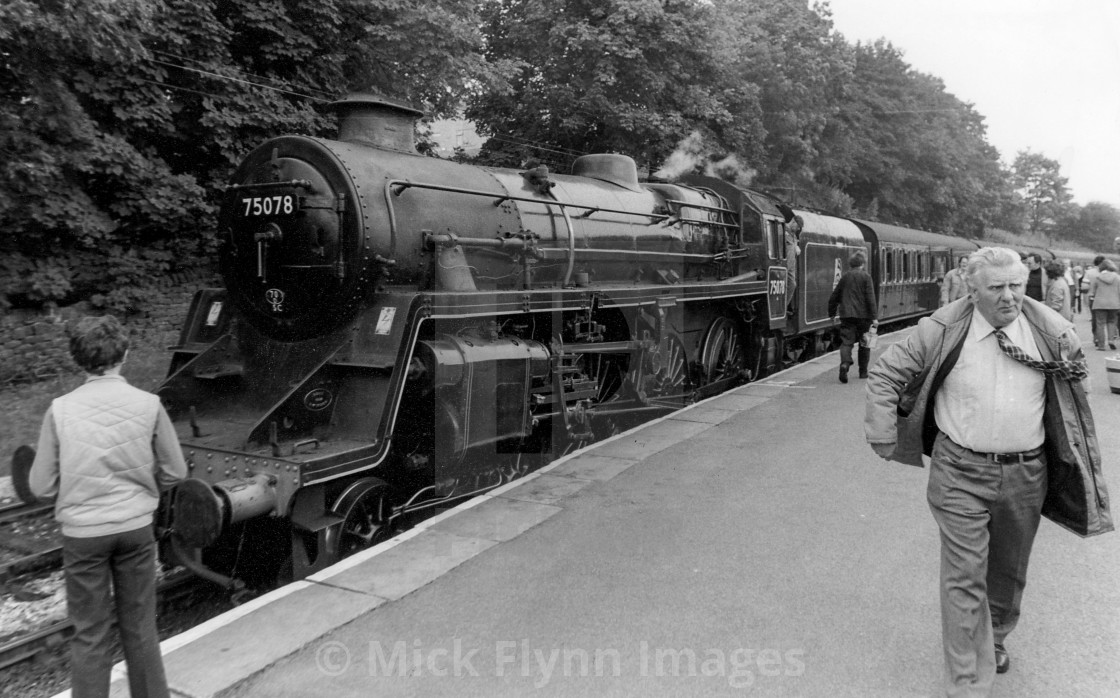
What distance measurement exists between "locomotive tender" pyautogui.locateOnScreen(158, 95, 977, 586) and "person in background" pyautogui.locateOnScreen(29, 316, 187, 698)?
0.85m

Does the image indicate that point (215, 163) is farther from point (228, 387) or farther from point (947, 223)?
point (947, 223)

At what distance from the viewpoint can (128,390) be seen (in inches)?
123

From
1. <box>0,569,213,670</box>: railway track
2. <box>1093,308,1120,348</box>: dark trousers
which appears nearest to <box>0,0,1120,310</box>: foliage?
<box>0,569,213,670</box>: railway track

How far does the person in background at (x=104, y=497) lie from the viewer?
9.84ft

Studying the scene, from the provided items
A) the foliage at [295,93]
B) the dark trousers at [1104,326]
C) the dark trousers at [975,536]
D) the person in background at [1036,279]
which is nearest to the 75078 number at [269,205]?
the foliage at [295,93]

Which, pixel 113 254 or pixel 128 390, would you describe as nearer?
pixel 128 390

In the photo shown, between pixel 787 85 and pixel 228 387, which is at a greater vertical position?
pixel 787 85

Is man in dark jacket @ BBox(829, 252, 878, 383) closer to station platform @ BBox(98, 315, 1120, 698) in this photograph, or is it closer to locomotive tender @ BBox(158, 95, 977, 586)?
locomotive tender @ BBox(158, 95, 977, 586)

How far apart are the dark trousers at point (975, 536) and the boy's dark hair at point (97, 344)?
3.25 meters

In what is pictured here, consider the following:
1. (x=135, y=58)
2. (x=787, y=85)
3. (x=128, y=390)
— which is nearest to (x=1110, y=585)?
(x=128, y=390)

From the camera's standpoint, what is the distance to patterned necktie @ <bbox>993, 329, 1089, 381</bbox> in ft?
9.82

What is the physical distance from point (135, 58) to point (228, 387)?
6.24m

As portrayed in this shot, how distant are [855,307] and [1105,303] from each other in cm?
501

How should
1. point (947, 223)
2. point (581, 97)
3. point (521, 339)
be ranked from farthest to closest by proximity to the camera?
1. point (947, 223)
2. point (581, 97)
3. point (521, 339)
